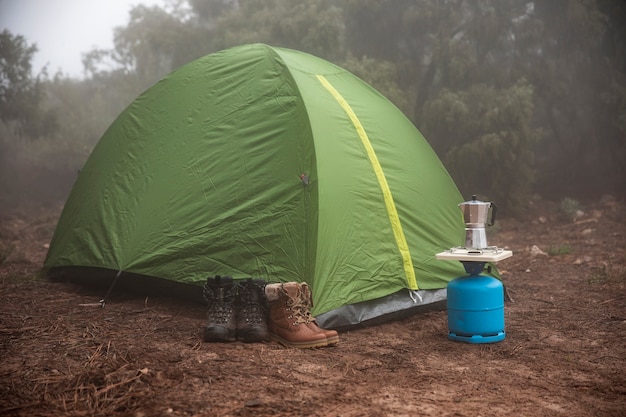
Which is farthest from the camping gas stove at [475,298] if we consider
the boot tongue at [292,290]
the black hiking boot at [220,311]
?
the black hiking boot at [220,311]

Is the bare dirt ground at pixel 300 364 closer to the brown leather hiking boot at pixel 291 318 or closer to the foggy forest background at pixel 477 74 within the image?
the brown leather hiking boot at pixel 291 318

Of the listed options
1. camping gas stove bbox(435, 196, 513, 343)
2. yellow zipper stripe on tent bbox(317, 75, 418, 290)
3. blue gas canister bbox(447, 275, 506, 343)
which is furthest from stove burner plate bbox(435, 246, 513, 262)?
yellow zipper stripe on tent bbox(317, 75, 418, 290)

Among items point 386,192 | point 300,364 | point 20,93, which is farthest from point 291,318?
point 20,93

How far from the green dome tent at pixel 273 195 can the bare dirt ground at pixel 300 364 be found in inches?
13.5

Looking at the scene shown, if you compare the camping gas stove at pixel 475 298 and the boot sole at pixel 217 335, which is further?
the camping gas stove at pixel 475 298

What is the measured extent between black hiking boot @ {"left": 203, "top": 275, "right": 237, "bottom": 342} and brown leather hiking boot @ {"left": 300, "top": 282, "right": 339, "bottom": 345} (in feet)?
1.50

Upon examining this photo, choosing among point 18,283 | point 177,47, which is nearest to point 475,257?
point 18,283

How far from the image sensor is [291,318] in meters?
3.93

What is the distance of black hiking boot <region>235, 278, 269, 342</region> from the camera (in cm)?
393

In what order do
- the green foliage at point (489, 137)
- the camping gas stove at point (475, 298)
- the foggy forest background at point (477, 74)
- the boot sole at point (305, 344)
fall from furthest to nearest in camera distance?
the foggy forest background at point (477, 74) < the green foliage at point (489, 137) < the camping gas stove at point (475, 298) < the boot sole at point (305, 344)

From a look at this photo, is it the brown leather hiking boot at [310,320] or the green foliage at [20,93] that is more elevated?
the green foliage at [20,93]

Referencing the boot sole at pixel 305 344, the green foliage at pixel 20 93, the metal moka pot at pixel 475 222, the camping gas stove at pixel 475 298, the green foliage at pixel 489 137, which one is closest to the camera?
the boot sole at pixel 305 344

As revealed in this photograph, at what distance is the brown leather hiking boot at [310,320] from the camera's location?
3.94m

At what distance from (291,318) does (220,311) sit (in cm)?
46
